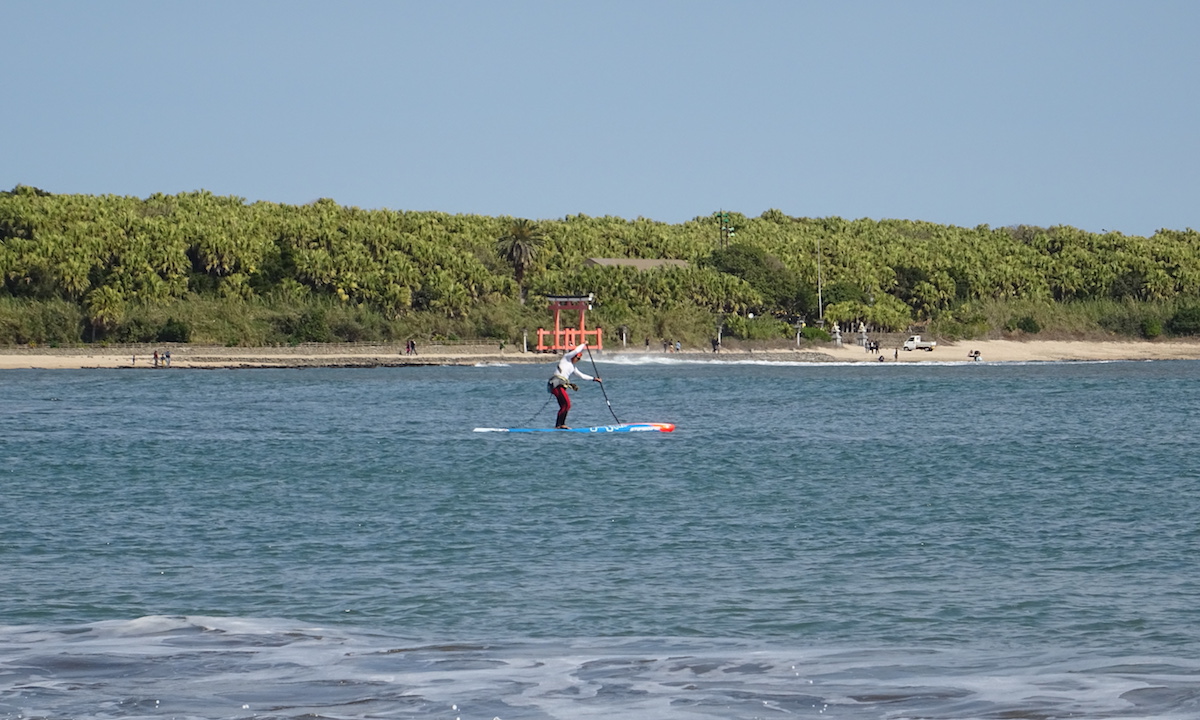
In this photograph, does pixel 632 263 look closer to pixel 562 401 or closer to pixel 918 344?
pixel 918 344

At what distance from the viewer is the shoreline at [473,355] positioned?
3462 inches

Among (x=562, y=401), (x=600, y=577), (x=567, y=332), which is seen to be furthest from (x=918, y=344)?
(x=600, y=577)

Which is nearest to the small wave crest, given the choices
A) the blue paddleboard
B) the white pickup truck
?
the blue paddleboard

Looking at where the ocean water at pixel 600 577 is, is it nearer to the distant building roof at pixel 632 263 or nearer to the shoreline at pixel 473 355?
the shoreline at pixel 473 355

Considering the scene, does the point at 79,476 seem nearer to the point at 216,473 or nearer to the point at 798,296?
the point at 216,473

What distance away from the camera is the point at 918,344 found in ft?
364

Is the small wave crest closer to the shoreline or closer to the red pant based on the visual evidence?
the red pant

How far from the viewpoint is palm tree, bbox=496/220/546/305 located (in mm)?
114312

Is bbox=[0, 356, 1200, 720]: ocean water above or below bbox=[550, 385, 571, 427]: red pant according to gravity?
below

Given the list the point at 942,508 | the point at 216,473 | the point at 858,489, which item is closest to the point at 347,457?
the point at 216,473

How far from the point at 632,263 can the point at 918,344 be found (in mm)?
25864

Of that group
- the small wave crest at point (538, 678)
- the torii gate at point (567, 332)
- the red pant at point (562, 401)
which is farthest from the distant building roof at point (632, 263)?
the small wave crest at point (538, 678)

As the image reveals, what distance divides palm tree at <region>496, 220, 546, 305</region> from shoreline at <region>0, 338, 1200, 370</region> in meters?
13.4

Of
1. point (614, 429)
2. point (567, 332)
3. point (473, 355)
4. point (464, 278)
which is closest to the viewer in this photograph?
point (614, 429)
